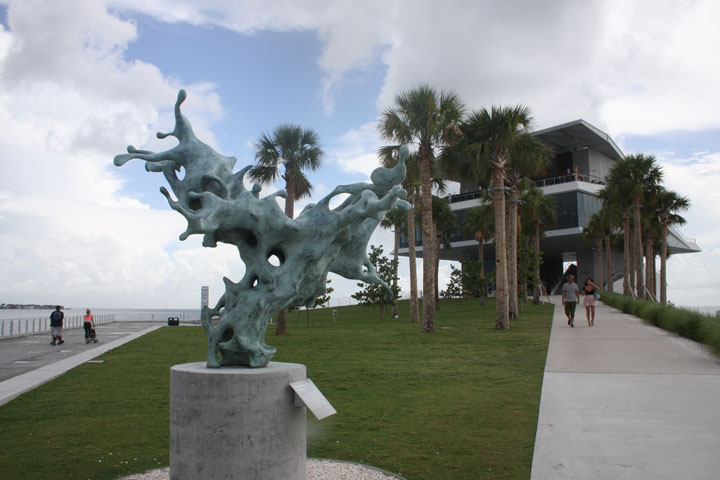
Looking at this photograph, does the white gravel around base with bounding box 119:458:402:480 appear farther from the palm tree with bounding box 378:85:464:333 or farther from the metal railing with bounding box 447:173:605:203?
the metal railing with bounding box 447:173:605:203

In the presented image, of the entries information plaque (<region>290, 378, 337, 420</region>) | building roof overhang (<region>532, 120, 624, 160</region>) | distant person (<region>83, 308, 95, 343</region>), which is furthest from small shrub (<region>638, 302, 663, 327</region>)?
building roof overhang (<region>532, 120, 624, 160</region>)

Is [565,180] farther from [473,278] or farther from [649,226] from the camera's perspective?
[473,278]

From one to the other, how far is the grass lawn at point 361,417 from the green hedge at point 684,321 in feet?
12.1

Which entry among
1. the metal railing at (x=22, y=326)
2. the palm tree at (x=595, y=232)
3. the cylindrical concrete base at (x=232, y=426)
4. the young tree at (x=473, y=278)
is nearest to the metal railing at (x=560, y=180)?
the palm tree at (x=595, y=232)

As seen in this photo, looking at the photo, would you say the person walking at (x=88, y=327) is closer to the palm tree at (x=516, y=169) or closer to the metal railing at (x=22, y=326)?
the metal railing at (x=22, y=326)

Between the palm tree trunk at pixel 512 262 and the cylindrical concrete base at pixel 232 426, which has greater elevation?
the palm tree trunk at pixel 512 262

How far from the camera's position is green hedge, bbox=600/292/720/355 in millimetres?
12377

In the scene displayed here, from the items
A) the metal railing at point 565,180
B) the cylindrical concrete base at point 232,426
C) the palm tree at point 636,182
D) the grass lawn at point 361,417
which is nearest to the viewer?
the cylindrical concrete base at point 232,426

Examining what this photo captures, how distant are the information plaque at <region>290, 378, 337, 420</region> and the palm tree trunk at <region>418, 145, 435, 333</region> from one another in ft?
53.7

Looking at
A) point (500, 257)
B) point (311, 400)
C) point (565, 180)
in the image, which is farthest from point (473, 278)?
point (311, 400)

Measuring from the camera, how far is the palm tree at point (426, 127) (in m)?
21.4

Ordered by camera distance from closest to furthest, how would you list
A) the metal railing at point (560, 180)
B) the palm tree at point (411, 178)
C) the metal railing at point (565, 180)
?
the palm tree at point (411, 178), the metal railing at point (560, 180), the metal railing at point (565, 180)

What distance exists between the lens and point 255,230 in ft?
16.9

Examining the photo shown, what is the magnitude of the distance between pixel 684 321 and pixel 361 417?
42.7 ft
